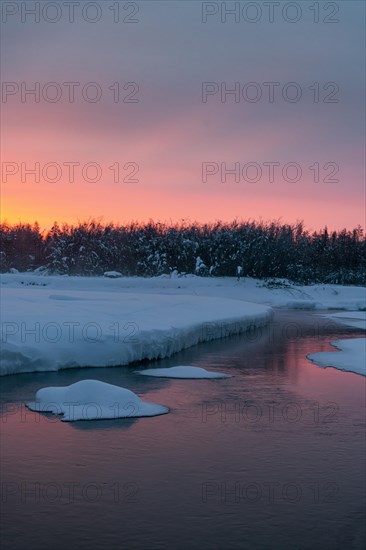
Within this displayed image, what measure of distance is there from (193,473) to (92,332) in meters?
8.65

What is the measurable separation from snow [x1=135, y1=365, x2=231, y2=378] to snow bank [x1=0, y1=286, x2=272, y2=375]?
49.8 inches

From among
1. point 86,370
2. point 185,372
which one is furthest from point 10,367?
point 185,372

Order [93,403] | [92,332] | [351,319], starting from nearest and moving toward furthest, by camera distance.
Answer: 1. [93,403]
2. [92,332]
3. [351,319]

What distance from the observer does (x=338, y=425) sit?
10039 mm

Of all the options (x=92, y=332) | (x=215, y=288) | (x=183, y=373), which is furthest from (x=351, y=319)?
(x=183, y=373)

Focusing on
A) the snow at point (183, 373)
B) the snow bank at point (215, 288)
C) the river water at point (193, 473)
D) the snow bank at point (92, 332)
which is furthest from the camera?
the snow bank at point (215, 288)

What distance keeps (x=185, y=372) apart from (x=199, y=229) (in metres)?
49.0

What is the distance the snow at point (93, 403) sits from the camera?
10.5 m

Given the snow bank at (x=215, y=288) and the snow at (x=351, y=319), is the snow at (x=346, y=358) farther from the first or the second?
the snow bank at (x=215, y=288)

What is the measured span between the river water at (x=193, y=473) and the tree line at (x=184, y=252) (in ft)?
136

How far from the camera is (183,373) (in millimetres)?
14461

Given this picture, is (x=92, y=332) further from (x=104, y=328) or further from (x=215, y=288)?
(x=215, y=288)

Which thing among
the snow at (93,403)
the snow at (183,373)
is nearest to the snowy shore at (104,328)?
the snow at (183,373)

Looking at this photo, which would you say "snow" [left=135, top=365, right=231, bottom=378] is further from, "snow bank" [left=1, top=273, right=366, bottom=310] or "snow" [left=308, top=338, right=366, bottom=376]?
"snow bank" [left=1, top=273, right=366, bottom=310]
